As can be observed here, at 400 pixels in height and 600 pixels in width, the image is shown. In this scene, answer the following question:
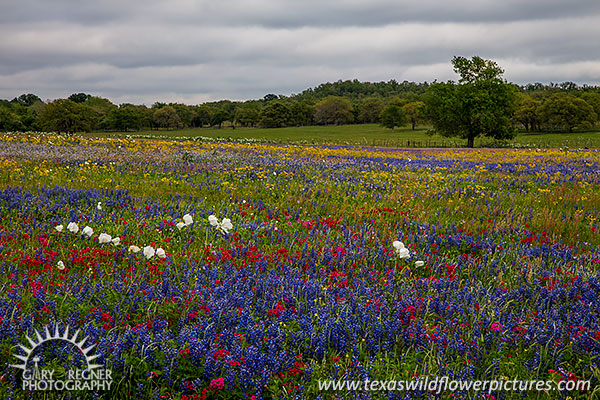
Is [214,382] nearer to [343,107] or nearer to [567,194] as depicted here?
[567,194]

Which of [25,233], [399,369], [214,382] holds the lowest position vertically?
[399,369]

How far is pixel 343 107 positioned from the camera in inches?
5453

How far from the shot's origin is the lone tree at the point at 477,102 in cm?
4747

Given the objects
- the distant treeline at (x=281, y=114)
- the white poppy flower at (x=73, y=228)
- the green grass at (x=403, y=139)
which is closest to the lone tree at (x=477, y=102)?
the green grass at (x=403, y=139)

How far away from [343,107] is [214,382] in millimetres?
141920

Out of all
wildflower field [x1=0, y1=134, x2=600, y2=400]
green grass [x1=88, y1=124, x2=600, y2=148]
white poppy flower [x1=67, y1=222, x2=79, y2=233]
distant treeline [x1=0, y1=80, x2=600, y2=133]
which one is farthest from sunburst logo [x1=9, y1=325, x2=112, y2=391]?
distant treeline [x1=0, y1=80, x2=600, y2=133]

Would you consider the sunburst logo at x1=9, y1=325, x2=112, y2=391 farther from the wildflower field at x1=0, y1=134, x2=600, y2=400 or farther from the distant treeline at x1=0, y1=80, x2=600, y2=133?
the distant treeline at x1=0, y1=80, x2=600, y2=133

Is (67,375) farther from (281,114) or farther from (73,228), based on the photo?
(281,114)

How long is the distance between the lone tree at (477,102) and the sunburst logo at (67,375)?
51477 mm

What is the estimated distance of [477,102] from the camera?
48.2 metres

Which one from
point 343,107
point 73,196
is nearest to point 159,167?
point 73,196

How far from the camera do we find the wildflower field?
2615 mm

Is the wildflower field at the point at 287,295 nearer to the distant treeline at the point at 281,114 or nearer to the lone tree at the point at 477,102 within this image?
the lone tree at the point at 477,102

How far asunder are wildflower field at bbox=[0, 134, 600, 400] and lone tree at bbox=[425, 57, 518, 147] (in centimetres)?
4501
